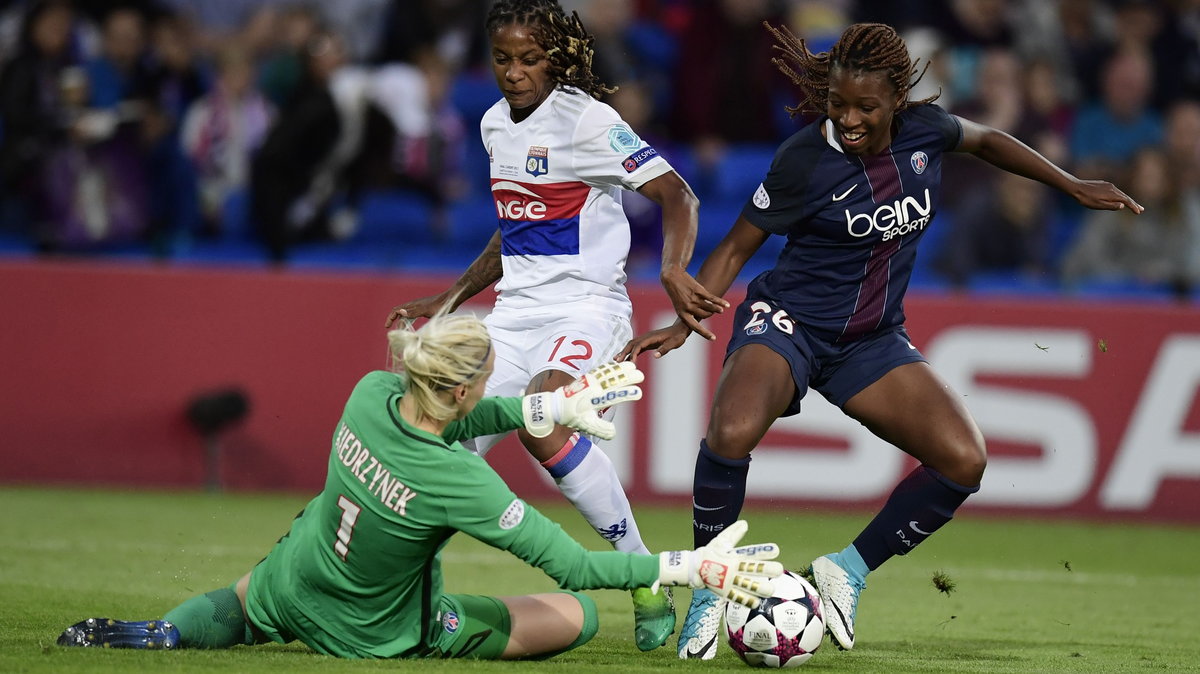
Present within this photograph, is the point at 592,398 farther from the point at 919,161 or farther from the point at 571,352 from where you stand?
the point at 919,161

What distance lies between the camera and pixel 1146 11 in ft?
42.6

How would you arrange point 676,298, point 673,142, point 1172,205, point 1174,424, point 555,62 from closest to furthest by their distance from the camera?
point 676,298 → point 555,62 → point 1174,424 → point 1172,205 → point 673,142

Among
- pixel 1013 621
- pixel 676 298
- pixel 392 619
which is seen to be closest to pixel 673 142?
pixel 1013 621

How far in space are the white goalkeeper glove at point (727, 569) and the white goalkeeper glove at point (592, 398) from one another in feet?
1.67

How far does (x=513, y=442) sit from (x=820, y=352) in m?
4.67

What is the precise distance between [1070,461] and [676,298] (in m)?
5.63

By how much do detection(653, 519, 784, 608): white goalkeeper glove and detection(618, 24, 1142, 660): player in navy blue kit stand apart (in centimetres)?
91

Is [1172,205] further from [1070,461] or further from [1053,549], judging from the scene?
[1053,549]

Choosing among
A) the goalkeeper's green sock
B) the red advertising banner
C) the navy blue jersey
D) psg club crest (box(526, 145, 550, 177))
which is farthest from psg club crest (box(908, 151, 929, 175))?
the red advertising banner

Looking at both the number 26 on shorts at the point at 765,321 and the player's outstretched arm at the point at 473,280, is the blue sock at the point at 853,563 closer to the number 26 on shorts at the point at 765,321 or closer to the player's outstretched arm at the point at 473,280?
the number 26 on shorts at the point at 765,321

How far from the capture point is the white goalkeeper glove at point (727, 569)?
440 centimetres

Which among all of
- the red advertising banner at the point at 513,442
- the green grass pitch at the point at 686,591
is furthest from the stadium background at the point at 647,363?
the green grass pitch at the point at 686,591

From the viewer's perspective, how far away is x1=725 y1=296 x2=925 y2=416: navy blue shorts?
18.4 feet

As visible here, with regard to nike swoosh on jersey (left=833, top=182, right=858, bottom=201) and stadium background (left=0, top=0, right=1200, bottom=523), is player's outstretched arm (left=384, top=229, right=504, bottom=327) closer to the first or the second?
nike swoosh on jersey (left=833, top=182, right=858, bottom=201)
